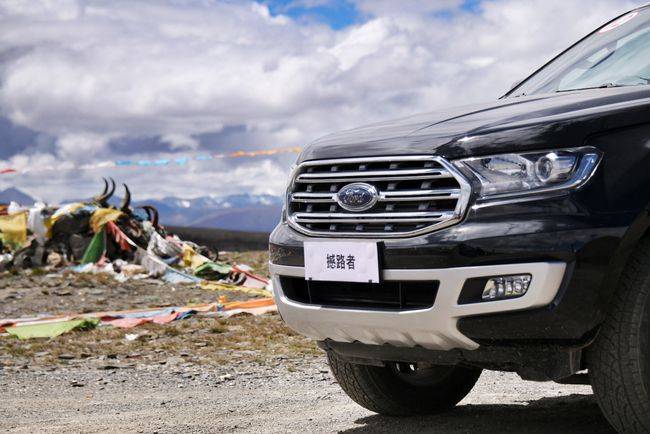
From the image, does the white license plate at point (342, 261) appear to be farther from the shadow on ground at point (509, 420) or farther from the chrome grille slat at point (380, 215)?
the shadow on ground at point (509, 420)

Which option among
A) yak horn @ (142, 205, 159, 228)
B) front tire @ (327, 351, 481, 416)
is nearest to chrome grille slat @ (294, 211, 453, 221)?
front tire @ (327, 351, 481, 416)

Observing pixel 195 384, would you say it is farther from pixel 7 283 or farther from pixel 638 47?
pixel 7 283

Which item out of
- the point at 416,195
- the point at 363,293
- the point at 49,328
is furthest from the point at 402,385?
the point at 49,328

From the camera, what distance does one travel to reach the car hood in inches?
143

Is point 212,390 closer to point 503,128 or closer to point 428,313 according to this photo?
point 428,313

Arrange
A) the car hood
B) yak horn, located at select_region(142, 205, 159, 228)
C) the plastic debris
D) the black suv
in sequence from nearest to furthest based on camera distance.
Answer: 1. the black suv
2. the car hood
3. the plastic debris
4. yak horn, located at select_region(142, 205, 159, 228)

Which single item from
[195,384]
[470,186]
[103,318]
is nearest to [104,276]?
[103,318]

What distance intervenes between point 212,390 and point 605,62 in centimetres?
370

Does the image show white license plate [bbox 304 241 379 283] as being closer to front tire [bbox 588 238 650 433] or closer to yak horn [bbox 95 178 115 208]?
front tire [bbox 588 238 650 433]

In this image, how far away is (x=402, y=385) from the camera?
16.9ft

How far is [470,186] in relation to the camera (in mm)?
3672

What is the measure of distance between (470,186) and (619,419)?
1.14m

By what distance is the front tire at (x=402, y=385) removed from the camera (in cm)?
500

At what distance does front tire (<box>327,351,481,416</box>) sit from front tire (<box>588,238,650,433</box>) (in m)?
1.26
